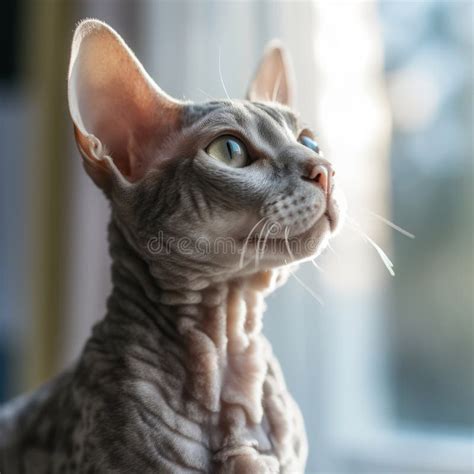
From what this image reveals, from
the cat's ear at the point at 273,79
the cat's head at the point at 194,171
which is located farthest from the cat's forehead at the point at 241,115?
the cat's ear at the point at 273,79

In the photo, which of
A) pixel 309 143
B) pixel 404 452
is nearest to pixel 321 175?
pixel 309 143

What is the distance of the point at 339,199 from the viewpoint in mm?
631

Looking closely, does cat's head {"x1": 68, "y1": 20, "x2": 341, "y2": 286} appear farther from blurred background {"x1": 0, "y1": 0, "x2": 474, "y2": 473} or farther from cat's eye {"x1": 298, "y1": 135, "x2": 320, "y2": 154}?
blurred background {"x1": 0, "y1": 0, "x2": 474, "y2": 473}

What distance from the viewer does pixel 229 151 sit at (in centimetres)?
63

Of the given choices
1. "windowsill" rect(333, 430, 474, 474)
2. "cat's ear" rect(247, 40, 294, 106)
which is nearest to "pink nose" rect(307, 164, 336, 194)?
"cat's ear" rect(247, 40, 294, 106)

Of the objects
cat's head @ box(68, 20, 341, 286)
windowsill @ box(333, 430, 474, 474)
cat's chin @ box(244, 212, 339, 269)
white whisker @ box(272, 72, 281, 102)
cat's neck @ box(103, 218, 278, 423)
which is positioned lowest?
windowsill @ box(333, 430, 474, 474)

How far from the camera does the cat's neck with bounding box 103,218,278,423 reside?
2.05 ft

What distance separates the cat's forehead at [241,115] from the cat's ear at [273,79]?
0.33 feet

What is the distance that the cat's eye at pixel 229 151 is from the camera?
2.07ft

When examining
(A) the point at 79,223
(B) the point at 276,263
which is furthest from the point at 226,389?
(A) the point at 79,223

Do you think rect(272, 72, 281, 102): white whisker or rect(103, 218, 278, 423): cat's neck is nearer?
rect(103, 218, 278, 423): cat's neck

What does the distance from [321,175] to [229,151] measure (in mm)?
99

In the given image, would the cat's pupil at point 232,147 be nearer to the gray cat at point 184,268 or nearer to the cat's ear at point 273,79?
the gray cat at point 184,268

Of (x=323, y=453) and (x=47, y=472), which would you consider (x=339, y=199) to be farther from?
(x=323, y=453)
